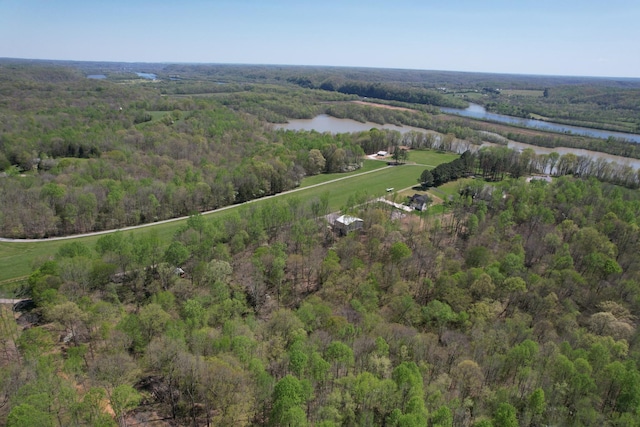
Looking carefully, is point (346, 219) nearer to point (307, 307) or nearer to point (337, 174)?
point (307, 307)

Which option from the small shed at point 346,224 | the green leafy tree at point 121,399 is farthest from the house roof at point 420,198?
the green leafy tree at point 121,399

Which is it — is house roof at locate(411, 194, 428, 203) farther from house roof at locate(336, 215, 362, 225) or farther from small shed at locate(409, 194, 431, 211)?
house roof at locate(336, 215, 362, 225)

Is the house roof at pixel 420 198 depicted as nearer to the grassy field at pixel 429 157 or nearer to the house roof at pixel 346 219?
the house roof at pixel 346 219

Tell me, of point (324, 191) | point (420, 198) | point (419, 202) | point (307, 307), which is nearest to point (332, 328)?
point (307, 307)

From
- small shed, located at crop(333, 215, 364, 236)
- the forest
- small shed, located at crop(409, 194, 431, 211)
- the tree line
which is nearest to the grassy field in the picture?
the forest

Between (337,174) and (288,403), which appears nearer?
(288,403)

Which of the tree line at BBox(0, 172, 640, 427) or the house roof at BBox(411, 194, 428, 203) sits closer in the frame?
the tree line at BBox(0, 172, 640, 427)
